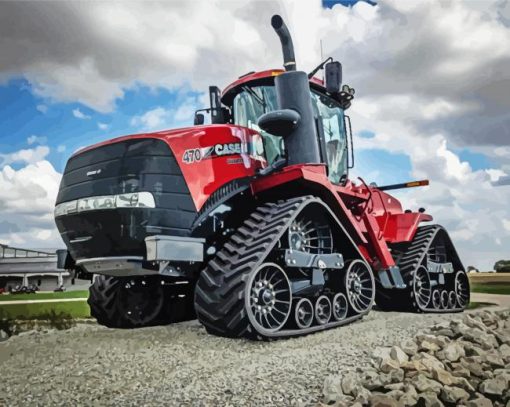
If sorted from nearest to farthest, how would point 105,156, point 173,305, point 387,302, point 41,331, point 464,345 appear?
point 464,345 → point 105,156 → point 41,331 → point 173,305 → point 387,302

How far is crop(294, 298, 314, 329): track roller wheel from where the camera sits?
4.22 meters

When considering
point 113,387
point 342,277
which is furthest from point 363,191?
point 113,387

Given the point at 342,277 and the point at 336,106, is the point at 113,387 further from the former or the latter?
the point at 336,106

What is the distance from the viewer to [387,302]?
6551mm

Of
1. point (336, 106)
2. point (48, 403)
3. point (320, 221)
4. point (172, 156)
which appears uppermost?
point (336, 106)

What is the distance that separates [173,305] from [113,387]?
2770mm

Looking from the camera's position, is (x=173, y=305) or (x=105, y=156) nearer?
(x=105, y=156)

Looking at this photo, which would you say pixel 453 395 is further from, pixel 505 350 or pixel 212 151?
pixel 212 151

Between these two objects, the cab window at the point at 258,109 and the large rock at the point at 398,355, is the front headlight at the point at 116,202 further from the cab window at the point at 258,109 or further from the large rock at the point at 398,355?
the large rock at the point at 398,355

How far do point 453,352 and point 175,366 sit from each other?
5.16ft

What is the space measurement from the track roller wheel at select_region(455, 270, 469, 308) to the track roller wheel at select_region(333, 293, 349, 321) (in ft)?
11.0

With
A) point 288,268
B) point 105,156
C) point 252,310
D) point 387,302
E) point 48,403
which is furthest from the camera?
point 387,302

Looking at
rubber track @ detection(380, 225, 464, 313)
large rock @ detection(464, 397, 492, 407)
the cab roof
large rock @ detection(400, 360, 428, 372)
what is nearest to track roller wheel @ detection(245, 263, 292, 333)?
large rock @ detection(400, 360, 428, 372)

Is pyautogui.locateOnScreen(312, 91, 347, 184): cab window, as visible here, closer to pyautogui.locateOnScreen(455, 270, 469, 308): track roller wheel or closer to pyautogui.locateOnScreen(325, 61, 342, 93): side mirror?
pyautogui.locateOnScreen(325, 61, 342, 93): side mirror
